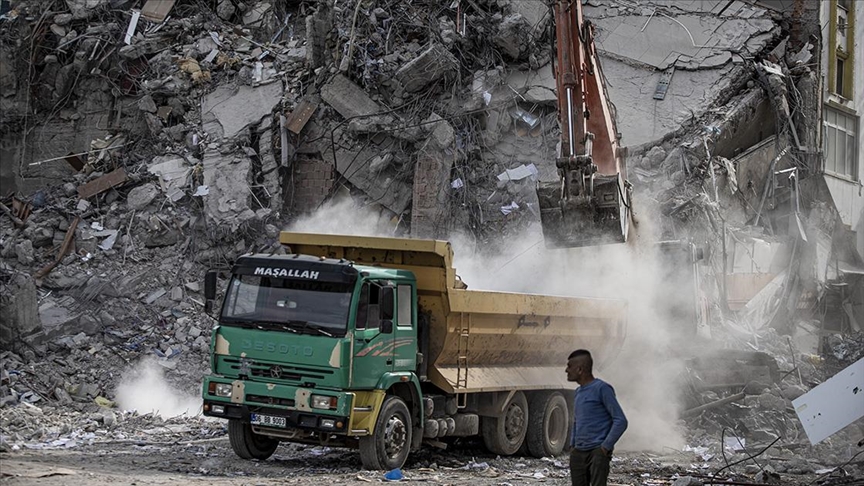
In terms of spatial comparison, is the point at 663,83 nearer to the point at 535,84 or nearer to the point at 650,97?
the point at 650,97

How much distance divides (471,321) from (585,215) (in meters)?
2.29

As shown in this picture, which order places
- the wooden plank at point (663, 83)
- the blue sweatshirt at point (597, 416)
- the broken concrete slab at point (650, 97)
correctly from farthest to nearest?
the wooden plank at point (663, 83) < the broken concrete slab at point (650, 97) < the blue sweatshirt at point (597, 416)

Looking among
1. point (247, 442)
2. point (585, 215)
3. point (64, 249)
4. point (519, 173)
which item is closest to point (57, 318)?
point (64, 249)

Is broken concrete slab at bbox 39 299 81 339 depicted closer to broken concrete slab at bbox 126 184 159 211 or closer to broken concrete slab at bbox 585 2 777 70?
broken concrete slab at bbox 126 184 159 211

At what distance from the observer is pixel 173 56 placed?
20.9 meters

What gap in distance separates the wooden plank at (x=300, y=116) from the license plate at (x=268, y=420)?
11100 millimetres

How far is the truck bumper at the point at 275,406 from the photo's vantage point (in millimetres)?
9242

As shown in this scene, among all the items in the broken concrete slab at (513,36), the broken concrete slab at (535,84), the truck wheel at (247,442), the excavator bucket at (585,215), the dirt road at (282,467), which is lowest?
the dirt road at (282,467)

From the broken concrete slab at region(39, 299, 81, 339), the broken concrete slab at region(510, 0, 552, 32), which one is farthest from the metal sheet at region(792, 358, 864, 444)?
the broken concrete slab at region(510, 0, 552, 32)

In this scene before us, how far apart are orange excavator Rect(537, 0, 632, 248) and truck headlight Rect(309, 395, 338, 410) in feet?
13.6

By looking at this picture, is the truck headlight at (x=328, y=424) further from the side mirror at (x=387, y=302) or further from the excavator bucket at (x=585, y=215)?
the excavator bucket at (x=585, y=215)

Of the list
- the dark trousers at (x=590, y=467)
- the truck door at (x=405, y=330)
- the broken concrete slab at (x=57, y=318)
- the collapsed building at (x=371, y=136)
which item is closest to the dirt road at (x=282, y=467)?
the truck door at (x=405, y=330)

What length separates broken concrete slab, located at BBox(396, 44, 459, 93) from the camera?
19.8m

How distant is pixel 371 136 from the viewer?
65.8ft
